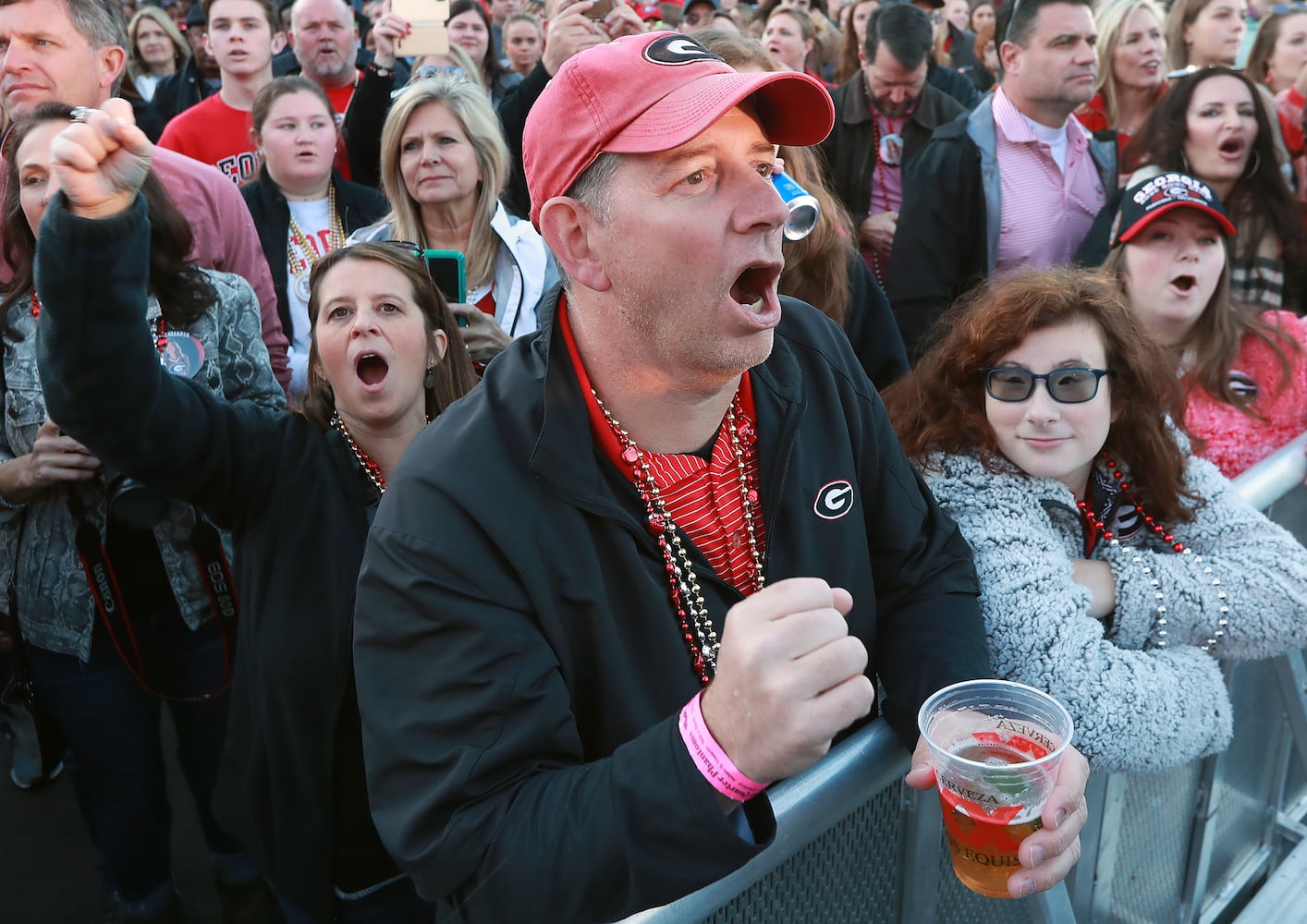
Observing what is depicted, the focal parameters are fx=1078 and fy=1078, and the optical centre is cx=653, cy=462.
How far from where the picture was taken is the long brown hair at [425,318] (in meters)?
2.50

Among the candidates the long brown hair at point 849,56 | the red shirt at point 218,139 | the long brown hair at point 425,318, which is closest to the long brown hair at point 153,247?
the long brown hair at point 425,318

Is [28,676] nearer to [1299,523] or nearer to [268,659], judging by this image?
[268,659]

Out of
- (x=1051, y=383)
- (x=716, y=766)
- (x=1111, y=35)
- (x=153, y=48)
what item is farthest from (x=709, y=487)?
(x=153, y=48)

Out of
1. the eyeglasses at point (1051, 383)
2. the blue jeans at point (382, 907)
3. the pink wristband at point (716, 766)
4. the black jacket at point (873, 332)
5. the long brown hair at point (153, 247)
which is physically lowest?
the blue jeans at point (382, 907)

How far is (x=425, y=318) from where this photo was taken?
2525 mm

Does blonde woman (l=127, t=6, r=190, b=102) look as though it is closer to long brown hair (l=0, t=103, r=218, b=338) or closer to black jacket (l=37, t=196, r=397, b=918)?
long brown hair (l=0, t=103, r=218, b=338)

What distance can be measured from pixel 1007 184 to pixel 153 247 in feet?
9.35

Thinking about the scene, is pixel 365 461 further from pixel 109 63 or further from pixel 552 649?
pixel 109 63

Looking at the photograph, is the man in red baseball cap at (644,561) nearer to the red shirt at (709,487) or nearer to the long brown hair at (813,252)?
the red shirt at (709,487)

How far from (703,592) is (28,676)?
78.5 inches

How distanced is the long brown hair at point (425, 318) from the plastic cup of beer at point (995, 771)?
145 cm

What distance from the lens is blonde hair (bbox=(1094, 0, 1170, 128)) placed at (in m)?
4.96

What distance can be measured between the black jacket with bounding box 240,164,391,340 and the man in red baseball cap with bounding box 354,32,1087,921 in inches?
101

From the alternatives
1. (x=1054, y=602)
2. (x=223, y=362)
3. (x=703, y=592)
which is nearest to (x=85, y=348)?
(x=223, y=362)
